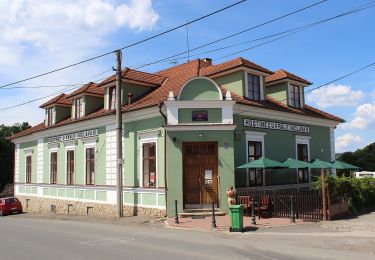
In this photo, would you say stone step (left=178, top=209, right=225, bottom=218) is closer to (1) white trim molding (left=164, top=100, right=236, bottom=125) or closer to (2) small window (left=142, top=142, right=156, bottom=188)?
(2) small window (left=142, top=142, right=156, bottom=188)

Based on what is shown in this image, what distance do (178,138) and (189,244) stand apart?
7.71 metres

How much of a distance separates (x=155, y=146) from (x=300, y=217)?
741 centimetres

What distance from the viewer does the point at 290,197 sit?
55.3ft

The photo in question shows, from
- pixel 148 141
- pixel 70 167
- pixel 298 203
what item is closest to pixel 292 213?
pixel 298 203

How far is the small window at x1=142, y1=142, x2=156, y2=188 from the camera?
20375 millimetres

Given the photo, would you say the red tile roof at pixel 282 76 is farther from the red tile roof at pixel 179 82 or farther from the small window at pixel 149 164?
the small window at pixel 149 164

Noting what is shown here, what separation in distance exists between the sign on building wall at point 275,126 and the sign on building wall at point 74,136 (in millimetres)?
8897

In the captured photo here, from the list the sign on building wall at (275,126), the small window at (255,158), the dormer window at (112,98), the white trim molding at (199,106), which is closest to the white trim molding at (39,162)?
the dormer window at (112,98)

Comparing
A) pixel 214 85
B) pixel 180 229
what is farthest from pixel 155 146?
pixel 180 229

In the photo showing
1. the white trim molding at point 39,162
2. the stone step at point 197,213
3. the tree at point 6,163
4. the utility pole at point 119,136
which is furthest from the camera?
the tree at point 6,163

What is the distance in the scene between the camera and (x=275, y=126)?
888 inches

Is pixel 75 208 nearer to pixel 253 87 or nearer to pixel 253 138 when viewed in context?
pixel 253 138

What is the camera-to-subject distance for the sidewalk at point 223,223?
50.7ft

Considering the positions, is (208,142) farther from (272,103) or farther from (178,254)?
(178,254)
